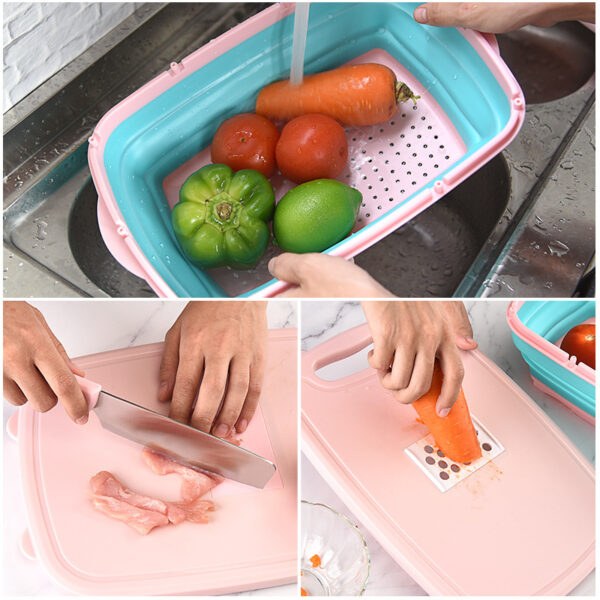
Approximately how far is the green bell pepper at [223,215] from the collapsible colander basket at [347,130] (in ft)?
0.14

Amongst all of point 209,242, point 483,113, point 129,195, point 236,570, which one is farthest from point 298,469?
point 483,113

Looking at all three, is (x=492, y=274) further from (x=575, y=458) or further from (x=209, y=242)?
(x=209, y=242)

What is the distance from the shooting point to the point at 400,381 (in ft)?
2.27

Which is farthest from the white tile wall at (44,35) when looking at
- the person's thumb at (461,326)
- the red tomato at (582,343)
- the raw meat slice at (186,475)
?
the red tomato at (582,343)

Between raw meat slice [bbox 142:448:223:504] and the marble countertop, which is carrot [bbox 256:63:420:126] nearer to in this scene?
the marble countertop

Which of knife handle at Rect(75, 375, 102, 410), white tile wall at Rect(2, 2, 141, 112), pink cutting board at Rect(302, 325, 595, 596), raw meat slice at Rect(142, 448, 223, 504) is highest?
white tile wall at Rect(2, 2, 141, 112)

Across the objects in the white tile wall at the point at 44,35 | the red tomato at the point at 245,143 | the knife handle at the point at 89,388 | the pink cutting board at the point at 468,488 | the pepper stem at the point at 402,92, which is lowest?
the pink cutting board at the point at 468,488

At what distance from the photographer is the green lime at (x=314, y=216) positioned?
0.78 m

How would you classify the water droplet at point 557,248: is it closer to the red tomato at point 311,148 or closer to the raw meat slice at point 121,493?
the red tomato at point 311,148

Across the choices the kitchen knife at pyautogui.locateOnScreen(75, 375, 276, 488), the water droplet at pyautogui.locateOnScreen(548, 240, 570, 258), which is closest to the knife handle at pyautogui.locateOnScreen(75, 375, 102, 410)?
the kitchen knife at pyautogui.locateOnScreen(75, 375, 276, 488)

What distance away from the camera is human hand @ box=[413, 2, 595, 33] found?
31.4 inches

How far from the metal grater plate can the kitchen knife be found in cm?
17

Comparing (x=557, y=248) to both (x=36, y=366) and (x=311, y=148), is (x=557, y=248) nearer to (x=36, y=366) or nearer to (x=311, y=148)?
(x=311, y=148)

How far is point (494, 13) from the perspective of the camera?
0.80 metres
